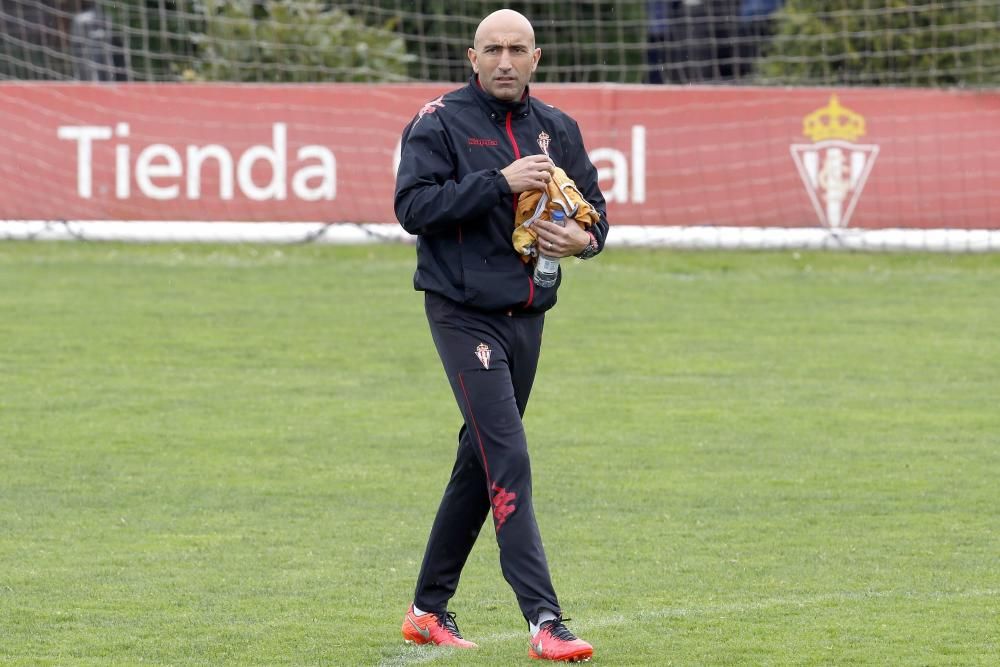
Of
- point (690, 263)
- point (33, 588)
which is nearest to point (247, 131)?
point (690, 263)

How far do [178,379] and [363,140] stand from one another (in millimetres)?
6776

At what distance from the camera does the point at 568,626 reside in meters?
6.32

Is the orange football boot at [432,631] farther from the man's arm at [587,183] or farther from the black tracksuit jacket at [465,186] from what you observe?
the man's arm at [587,183]

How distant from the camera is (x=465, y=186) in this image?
18.5ft

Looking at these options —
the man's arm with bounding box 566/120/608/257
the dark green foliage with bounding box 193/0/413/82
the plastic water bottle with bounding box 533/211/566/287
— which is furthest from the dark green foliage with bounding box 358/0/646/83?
the plastic water bottle with bounding box 533/211/566/287

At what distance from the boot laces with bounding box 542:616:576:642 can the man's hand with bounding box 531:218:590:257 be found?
3.59 ft

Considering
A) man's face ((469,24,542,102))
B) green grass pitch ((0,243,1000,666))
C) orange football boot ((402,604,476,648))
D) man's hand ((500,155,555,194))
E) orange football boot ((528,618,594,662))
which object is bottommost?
green grass pitch ((0,243,1000,666))

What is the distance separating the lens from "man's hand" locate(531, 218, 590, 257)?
5.74 m

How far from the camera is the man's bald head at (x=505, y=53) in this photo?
5789 mm

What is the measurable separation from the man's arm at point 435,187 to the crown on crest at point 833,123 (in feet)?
41.1

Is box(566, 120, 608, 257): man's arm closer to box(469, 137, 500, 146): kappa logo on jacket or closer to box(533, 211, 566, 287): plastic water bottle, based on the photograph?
box(533, 211, 566, 287): plastic water bottle

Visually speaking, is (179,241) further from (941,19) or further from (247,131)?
(941,19)

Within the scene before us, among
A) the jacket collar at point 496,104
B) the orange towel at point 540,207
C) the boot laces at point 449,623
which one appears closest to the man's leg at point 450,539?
the boot laces at point 449,623

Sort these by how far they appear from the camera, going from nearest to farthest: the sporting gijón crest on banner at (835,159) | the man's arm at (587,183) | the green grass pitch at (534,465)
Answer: the man's arm at (587,183), the green grass pitch at (534,465), the sporting gijón crest on banner at (835,159)
